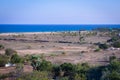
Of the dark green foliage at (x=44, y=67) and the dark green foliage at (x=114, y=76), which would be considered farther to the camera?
the dark green foliage at (x=44, y=67)

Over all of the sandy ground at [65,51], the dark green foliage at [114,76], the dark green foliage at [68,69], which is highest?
the dark green foliage at [114,76]

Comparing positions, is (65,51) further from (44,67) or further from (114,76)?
(114,76)

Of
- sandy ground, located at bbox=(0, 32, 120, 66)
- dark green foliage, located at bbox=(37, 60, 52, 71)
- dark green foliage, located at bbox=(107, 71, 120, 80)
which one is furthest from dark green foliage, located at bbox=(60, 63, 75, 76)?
sandy ground, located at bbox=(0, 32, 120, 66)

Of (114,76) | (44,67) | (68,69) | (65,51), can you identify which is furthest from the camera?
(65,51)

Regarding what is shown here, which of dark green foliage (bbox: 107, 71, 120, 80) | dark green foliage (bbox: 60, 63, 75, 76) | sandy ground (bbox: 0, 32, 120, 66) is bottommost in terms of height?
sandy ground (bbox: 0, 32, 120, 66)

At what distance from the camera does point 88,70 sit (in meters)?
24.4

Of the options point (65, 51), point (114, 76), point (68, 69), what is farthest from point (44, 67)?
point (65, 51)

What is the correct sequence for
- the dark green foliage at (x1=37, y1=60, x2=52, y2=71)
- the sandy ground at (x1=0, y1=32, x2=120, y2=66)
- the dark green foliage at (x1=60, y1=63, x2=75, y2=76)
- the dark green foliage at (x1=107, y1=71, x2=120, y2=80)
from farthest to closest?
the sandy ground at (x1=0, y1=32, x2=120, y2=66), the dark green foliage at (x1=37, y1=60, x2=52, y2=71), the dark green foliage at (x1=60, y1=63, x2=75, y2=76), the dark green foliage at (x1=107, y1=71, x2=120, y2=80)

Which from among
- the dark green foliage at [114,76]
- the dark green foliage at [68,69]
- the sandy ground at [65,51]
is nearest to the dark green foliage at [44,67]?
the dark green foliage at [68,69]

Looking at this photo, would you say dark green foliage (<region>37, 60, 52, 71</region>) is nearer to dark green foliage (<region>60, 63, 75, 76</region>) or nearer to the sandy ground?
dark green foliage (<region>60, 63, 75, 76</region>)

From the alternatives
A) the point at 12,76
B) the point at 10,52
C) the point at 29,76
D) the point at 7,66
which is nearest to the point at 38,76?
the point at 29,76

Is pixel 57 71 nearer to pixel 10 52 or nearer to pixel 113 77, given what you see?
pixel 113 77

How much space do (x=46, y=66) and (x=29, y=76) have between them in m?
9.18

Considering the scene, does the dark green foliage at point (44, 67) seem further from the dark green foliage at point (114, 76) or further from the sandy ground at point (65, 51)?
the sandy ground at point (65, 51)
